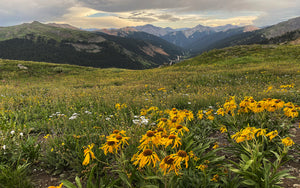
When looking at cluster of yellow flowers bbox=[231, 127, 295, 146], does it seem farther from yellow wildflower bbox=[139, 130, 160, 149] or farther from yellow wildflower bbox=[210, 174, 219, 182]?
yellow wildflower bbox=[139, 130, 160, 149]

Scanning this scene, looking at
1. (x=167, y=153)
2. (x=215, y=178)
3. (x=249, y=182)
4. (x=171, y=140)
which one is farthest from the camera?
(x=167, y=153)

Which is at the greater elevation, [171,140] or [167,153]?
[171,140]

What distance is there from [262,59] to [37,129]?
29581 mm

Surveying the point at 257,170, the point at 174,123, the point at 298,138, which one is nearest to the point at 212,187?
the point at 257,170

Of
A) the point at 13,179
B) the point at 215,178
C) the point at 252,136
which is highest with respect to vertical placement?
the point at 252,136

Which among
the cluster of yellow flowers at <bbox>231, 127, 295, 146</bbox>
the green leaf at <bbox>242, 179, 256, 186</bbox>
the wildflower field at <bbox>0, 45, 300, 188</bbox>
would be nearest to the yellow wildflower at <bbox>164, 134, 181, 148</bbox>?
the wildflower field at <bbox>0, 45, 300, 188</bbox>

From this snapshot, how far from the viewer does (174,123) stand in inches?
118

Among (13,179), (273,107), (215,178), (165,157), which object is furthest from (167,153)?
(13,179)

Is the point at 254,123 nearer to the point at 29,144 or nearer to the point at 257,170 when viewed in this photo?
the point at 257,170

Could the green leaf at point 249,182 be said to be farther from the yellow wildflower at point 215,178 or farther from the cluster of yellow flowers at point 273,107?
the cluster of yellow flowers at point 273,107

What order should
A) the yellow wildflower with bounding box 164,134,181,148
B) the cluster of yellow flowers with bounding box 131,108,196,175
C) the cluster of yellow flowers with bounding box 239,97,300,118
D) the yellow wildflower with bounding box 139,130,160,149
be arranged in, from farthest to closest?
1. the cluster of yellow flowers with bounding box 239,97,300,118
2. the yellow wildflower with bounding box 139,130,160,149
3. the yellow wildflower with bounding box 164,134,181,148
4. the cluster of yellow flowers with bounding box 131,108,196,175

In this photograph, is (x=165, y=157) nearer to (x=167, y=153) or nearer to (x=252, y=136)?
(x=252, y=136)

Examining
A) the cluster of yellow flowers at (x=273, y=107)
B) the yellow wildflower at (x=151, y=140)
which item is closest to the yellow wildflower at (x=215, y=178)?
the yellow wildflower at (x=151, y=140)

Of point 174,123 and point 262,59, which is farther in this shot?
point 262,59
